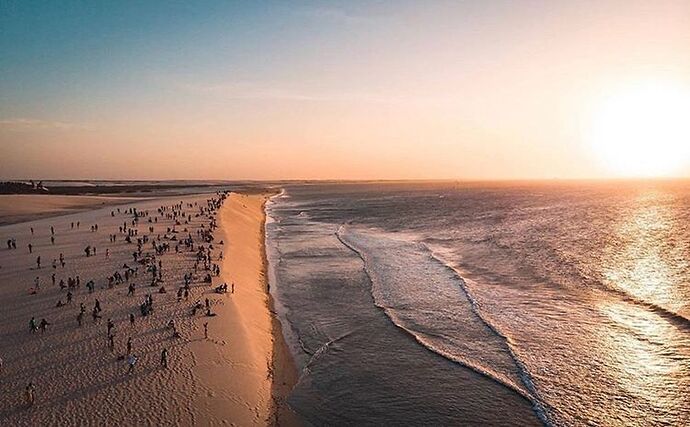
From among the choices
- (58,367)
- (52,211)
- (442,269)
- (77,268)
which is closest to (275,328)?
(58,367)

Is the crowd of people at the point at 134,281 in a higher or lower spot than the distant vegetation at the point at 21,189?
lower

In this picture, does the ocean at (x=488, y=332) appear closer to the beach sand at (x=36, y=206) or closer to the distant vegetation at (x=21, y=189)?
the beach sand at (x=36, y=206)

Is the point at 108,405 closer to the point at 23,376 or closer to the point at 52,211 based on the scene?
the point at 23,376

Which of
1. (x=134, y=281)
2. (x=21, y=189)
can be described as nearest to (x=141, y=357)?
(x=134, y=281)

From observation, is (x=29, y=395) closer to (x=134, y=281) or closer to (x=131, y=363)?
(x=131, y=363)

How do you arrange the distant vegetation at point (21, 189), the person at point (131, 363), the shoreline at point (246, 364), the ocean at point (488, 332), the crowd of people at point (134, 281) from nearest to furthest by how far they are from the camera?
1. the shoreline at point (246, 364)
2. the ocean at point (488, 332)
3. the person at point (131, 363)
4. the crowd of people at point (134, 281)
5. the distant vegetation at point (21, 189)

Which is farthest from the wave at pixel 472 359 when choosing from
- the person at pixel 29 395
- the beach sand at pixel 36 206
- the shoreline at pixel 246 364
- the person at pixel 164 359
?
the beach sand at pixel 36 206

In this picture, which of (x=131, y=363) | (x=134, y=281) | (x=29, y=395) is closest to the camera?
(x=29, y=395)

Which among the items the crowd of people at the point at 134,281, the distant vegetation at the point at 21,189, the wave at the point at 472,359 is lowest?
the wave at the point at 472,359
